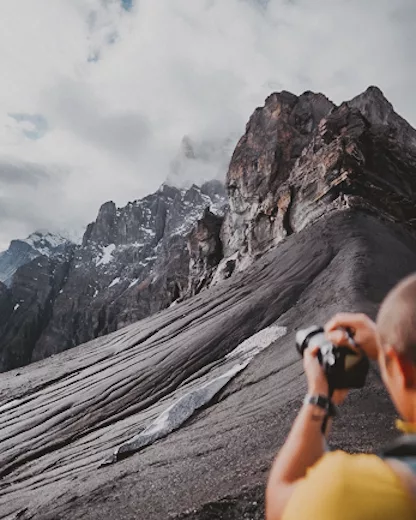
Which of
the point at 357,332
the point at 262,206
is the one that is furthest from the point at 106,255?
the point at 357,332

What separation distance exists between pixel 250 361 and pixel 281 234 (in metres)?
33.0

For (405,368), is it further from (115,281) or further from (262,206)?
(115,281)

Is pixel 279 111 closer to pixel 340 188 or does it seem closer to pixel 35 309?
pixel 340 188

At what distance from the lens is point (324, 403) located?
6.41 ft

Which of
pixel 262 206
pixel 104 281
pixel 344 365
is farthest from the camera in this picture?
pixel 104 281

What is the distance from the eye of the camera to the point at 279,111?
230 ft

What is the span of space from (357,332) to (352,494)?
0.88m

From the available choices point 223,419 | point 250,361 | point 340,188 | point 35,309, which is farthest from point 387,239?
point 35,309

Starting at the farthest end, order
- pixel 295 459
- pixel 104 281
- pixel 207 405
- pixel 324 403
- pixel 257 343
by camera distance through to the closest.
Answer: pixel 104 281 → pixel 257 343 → pixel 207 405 → pixel 324 403 → pixel 295 459

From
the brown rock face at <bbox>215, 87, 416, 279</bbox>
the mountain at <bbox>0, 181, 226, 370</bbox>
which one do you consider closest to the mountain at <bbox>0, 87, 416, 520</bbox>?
the brown rock face at <bbox>215, 87, 416, 279</bbox>

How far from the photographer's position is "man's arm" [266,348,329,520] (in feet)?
5.59

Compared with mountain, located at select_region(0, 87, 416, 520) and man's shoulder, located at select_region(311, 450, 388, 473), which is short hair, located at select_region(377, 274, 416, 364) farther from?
mountain, located at select_region(0, 87, 416, 520)

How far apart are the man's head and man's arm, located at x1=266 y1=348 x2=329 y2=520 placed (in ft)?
1.19

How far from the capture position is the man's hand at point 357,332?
2.05 m
